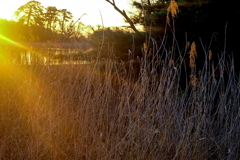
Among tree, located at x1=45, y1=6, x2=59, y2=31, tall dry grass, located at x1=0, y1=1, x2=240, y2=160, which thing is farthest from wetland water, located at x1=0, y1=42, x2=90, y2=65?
tall dry grass, located at x1=0, y1=1, x2=240, y2=160

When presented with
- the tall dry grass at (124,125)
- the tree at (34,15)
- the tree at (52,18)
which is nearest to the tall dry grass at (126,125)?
the tall dry grass at (124,125)

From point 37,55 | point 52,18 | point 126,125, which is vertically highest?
point 52,18

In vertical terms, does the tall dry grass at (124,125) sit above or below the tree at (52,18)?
below

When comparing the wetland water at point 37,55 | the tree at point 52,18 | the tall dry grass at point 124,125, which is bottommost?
the tall dry grass at point 124,125

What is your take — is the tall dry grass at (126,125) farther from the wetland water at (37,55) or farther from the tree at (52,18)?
the tree at (52,18)

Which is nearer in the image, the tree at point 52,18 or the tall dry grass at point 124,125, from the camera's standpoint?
the tall dry grass at point 124,125

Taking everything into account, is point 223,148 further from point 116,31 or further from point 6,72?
point 116,31

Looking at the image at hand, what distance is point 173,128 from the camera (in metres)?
2.67

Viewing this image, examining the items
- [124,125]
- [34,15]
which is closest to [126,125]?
[124,125]

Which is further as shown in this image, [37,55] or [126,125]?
[37,55]

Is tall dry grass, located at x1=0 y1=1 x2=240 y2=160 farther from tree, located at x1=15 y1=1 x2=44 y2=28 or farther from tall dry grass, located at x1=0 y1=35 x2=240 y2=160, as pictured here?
tree, located at x1=15 y1=1 x2=44 y2=28

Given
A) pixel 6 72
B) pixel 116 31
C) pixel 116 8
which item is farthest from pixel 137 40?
pixel 6 72

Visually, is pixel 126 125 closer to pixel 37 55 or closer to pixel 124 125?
pixel 124 125

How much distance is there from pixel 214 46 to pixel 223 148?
299 cm
